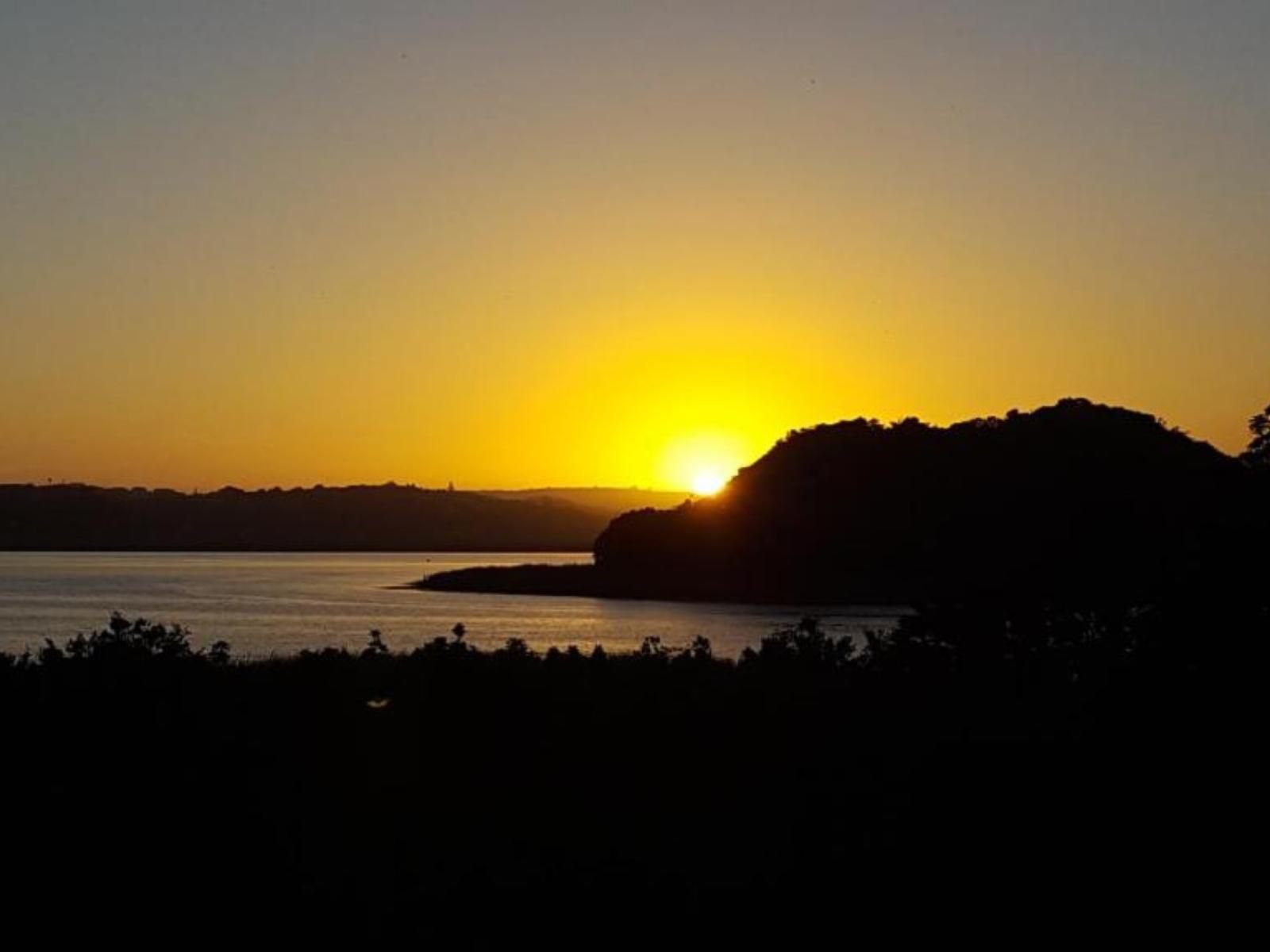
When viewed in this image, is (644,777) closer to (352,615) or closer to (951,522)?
(951,522)

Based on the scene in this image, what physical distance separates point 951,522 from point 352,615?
50489 mm

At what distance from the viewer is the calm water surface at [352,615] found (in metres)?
72.9

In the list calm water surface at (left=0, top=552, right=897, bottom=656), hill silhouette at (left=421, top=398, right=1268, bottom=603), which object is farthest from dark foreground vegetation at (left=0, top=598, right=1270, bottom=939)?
calm water surface at (left=0, top=552, right=897, bottom=656)

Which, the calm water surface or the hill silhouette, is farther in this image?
the calm water surface

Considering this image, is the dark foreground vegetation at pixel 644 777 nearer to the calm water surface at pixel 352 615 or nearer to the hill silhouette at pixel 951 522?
the hill silhouette at pixel 951 522

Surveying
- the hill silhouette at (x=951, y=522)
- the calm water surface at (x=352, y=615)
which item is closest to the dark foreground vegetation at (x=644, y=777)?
the hill silhouette at (x=951, y=522)

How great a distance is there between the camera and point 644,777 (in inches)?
687

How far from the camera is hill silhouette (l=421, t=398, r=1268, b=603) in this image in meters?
20.3

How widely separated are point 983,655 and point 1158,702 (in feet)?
12.5

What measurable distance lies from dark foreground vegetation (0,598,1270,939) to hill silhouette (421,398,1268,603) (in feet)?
3.82

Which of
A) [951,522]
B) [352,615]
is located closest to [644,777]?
[951,522]

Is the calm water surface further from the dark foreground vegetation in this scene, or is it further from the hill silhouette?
the dark foreground vegetation

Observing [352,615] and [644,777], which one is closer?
[644,777]

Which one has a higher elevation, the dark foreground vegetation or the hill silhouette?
the hill silhouette
